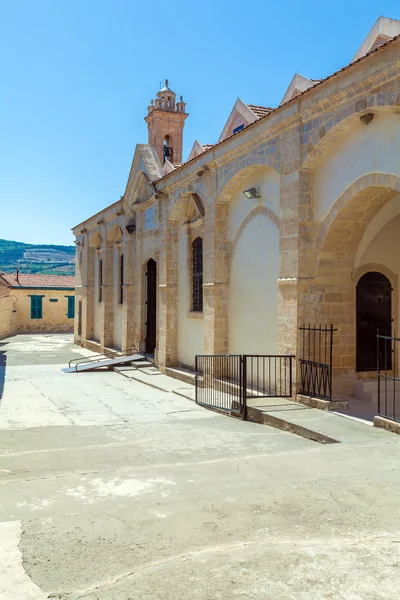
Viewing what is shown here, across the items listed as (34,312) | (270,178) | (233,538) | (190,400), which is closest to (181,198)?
(270,178)

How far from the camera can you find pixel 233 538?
3980 mm

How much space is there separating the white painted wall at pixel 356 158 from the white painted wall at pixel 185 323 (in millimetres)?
5935

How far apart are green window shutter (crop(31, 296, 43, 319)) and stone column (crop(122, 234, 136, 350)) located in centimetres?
1863

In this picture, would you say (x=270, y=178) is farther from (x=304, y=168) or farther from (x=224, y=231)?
(x=224, y=231)

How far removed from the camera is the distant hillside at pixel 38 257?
56.3m

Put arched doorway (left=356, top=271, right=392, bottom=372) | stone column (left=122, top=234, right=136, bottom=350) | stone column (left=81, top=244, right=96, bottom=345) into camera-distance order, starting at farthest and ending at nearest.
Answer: stone column (left=81, top=244, right=96, bottom=345) < stone column (left=122, top=234, right=136, bottom=350) < arched doorway (left=356, top=271, right=392, bottom=372)

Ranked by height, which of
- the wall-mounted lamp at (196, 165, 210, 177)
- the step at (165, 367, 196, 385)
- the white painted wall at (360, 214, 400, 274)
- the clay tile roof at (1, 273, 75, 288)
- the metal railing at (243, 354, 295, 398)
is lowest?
the step at (165, 367, 196, 385)

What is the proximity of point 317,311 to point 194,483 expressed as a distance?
5021 mm

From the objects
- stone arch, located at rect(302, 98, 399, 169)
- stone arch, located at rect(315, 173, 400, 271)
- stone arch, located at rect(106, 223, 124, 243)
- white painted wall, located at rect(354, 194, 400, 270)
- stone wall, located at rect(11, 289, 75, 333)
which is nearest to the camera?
stone arch, located at rect(302, 98, 399, 169)

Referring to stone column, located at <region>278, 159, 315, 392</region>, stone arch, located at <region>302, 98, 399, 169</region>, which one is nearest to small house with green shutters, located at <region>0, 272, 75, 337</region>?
stone column, located at <region>278, 159, 315, 392</region>

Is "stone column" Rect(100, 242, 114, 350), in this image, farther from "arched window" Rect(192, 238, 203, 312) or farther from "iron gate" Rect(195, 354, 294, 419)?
"iron gate" Rect(195, 354, 294, 419)

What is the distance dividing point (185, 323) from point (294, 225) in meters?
6.41

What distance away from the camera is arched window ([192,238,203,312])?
14727 mm

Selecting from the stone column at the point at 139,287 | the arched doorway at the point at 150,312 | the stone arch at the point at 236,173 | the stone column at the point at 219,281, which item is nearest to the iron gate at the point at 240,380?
the stone column at the point at 219,281
